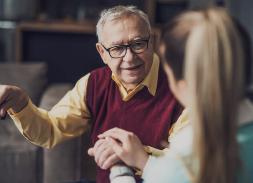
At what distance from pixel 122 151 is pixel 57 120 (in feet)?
1.64

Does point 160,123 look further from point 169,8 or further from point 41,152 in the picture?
point 169,8

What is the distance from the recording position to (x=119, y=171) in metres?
0.92

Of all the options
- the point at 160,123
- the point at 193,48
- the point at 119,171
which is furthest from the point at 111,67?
the point at 193,48

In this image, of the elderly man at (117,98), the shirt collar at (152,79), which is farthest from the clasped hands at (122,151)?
the shirt collar at (152,79)

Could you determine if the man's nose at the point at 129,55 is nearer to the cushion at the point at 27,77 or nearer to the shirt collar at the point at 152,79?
the shirt collar at the point at 152,79

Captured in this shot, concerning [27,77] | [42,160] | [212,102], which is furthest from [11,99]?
[27,77]

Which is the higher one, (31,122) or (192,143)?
(192,143)

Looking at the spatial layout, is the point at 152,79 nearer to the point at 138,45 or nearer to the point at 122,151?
the point at 138,45

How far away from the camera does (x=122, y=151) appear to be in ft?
3.08

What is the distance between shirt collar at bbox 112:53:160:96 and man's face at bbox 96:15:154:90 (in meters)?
0.02

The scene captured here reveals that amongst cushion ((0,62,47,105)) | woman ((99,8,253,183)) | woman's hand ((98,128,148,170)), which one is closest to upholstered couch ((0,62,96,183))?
cushion ((0,62,47,105))

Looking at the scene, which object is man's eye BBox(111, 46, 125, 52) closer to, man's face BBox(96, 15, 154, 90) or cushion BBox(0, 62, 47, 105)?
man's face BBox(96, 15, 154, 90)

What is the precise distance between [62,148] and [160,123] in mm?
924

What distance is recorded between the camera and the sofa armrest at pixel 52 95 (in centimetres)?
217
